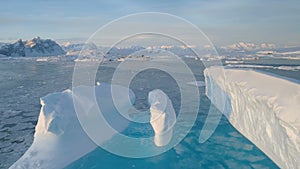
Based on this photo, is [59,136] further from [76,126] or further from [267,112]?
[267,112]

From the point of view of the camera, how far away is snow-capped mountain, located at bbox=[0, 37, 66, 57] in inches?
2746

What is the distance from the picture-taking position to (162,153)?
4.78m

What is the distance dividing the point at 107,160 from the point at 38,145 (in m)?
1.35

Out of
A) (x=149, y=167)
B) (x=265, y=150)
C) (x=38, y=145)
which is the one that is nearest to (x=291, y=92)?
(x=265, y=150)

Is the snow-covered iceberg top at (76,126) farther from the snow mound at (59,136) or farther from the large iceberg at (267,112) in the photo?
the large iceberg at (267,112)

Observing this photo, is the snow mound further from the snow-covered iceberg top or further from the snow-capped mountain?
the snow-capped mountain

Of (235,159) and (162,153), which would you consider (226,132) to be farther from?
(162,153)

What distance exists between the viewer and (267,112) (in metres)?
4.23

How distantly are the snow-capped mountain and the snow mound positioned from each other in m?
74.0

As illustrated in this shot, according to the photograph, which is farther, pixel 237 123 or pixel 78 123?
pixel 237 123

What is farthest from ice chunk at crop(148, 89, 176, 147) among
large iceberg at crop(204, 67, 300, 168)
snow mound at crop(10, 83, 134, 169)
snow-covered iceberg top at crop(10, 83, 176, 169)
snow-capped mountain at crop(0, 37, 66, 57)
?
snow-capped mountain at crop(0, 37, 66, 57)

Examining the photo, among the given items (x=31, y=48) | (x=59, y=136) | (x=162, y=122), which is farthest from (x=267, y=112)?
(x=31, y=48)

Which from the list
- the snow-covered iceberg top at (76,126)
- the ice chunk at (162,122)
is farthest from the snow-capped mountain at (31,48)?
the ice chunk at (162,122)

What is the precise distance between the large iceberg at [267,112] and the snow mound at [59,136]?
3.19m
